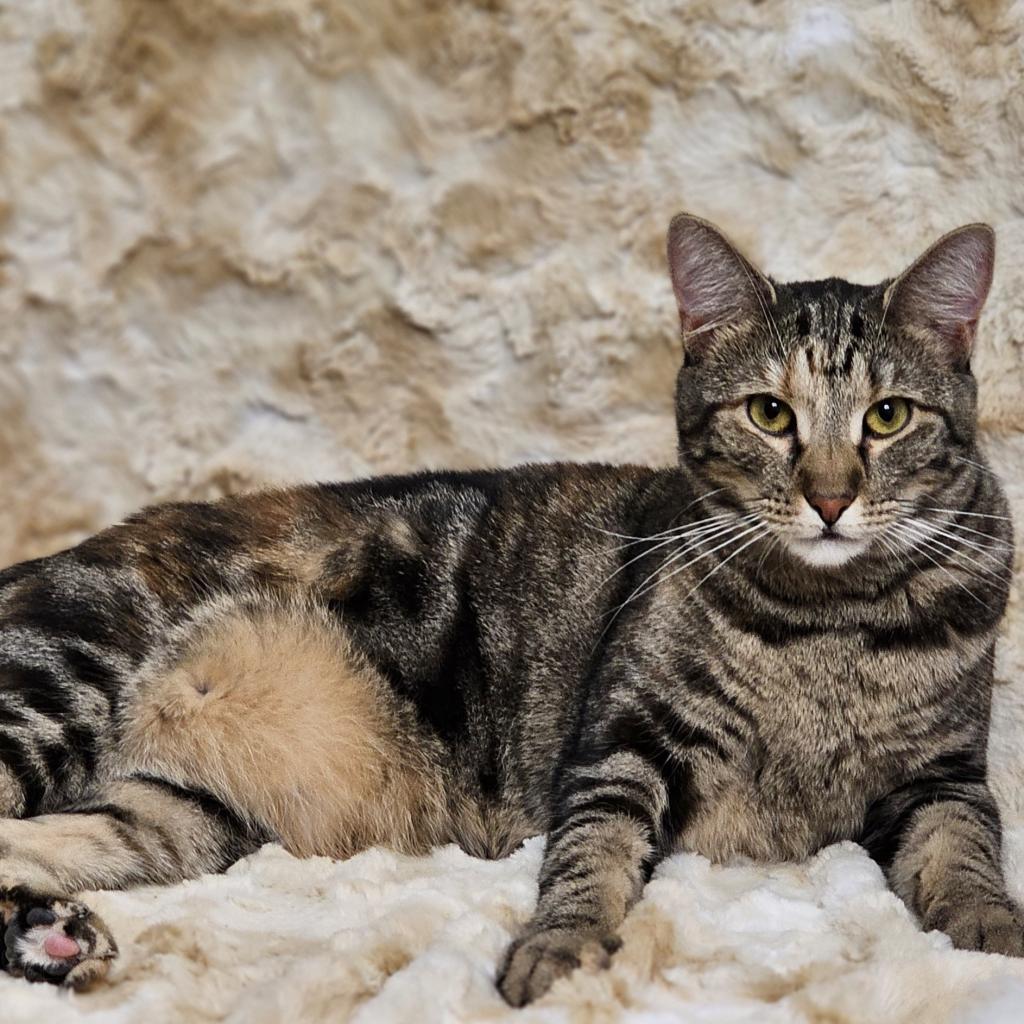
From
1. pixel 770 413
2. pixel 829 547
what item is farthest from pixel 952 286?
pixel 829 547

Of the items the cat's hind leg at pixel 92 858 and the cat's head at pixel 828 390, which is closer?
the cat's hind leg at pixel 92 858

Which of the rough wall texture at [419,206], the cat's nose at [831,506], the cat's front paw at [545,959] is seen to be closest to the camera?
the cat's front paw at [545,959]

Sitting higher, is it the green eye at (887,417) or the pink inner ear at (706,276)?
the pink inner ear at (706,276)

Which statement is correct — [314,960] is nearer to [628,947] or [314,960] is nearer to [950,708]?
[628,947]

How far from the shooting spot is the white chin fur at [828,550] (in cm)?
197

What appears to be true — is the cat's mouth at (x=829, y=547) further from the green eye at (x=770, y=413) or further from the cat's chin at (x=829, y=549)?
the green eye at (x=770, y=413)

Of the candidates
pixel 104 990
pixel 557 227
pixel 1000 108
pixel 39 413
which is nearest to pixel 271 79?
pixel 557 227

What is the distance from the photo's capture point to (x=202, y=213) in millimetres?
3445

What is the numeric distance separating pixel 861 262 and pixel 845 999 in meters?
1.73

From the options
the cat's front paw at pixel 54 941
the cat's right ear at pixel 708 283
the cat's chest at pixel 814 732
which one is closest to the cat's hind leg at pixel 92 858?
the cat's front paw at pixel 54 941

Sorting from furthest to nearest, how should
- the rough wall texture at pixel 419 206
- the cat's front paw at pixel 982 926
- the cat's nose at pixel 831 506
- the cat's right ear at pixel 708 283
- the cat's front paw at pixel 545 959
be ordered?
the rough wall texture at pixel 419 206 → the cat's right ear at pixel 708 283 → the cat's nose at pixel 831 506 → the cat's front paw at pixel 982 926 → the cat's front paw at pixel 545 959

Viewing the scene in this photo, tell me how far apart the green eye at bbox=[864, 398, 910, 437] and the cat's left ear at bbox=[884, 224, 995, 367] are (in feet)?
0.49

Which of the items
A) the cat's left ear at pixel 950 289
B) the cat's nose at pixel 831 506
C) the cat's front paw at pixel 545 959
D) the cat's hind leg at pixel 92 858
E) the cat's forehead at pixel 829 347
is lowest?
the cat's hind leg at pixel 92 858

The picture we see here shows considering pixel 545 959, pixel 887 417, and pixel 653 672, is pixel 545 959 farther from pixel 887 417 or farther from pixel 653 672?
pixel 887 417
